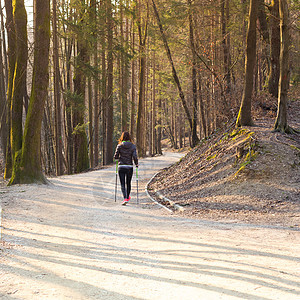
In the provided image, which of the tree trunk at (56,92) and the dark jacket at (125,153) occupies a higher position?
the tree trunk at (56,92)

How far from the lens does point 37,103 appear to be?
12.3 metres

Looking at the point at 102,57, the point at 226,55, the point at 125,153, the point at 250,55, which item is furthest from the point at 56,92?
the point at 250,55

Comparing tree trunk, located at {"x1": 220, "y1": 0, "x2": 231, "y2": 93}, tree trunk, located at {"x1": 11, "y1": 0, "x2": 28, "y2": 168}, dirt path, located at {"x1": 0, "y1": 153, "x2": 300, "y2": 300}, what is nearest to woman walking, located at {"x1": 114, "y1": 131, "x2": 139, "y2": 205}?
dirt path, located at {"x1": 0, "y1": 153, "x2": 300, "y2": 300}

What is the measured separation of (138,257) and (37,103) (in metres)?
8.86

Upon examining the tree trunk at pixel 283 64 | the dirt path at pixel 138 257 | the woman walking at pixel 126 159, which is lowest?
the dirt path at pixel 138 257

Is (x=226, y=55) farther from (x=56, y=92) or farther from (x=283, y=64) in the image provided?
(x=56, y=92)

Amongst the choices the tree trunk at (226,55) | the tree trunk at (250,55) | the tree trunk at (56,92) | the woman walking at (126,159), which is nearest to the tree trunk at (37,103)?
the woman walking at (126,159)

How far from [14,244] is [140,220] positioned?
3118 mm

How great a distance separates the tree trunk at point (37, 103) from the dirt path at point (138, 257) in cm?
349

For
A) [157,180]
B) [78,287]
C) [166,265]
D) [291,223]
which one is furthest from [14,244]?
[157,180]

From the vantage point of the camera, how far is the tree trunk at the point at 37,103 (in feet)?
39.9

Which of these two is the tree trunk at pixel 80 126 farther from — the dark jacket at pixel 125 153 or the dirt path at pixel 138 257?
the dirt path at pixel 138 257

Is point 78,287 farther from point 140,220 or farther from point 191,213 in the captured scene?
point 191,213

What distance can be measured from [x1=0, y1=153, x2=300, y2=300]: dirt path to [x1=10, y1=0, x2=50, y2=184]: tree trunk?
3.49 metres
